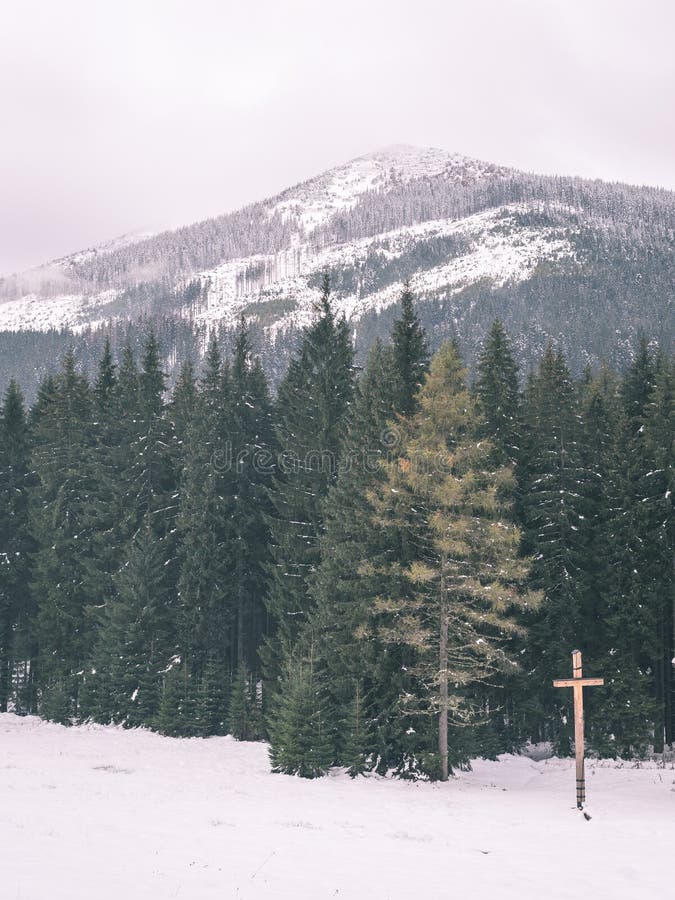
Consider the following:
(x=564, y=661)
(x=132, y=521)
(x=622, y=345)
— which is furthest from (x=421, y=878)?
(x=622, y=345)

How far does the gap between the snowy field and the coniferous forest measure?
3.74 meters

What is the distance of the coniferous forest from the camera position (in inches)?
995

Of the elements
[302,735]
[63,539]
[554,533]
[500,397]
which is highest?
[500,397]

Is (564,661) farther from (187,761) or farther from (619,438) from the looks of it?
(187,761)

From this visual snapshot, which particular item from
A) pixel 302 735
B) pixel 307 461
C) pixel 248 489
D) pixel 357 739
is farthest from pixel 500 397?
pixel 302 735

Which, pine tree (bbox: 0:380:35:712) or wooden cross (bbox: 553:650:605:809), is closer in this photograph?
wooden cross (bbox: 553:650:605:809)

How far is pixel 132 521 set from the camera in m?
40.0

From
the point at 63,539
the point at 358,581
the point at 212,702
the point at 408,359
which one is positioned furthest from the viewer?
the point at 63,539

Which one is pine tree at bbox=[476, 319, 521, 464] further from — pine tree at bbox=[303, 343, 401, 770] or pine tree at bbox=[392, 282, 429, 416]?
pine tree at bbox=[303, 343, 401, 770]

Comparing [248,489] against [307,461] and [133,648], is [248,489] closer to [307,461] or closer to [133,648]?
[307,461]

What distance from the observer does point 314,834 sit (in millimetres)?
14922

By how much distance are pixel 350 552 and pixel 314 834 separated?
12.9 metres

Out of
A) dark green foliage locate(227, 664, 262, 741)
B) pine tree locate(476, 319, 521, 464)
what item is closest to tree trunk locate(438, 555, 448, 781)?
pine tree locate(476, 319, 521, 464)

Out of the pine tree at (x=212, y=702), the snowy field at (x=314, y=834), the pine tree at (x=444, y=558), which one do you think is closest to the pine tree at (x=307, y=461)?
the pine tree at (x=212, y=702)
